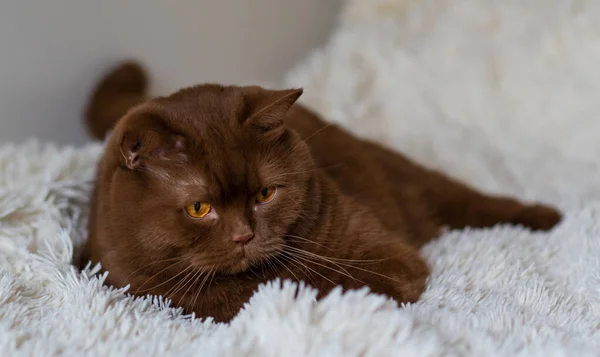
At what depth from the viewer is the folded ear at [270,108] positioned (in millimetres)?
971

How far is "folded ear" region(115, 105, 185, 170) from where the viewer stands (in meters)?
0.91

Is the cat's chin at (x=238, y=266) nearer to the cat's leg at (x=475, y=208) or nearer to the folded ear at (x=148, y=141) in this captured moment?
the folded ear at (x=148, y=141)

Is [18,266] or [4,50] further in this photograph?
[4,50]


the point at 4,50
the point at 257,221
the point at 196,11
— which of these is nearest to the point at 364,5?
the point at 196,11

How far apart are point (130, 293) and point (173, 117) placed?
0.32m

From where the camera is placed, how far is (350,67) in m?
1.94

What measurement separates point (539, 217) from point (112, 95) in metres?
1.15

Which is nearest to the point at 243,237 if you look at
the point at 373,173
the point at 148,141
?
the point at 148,141

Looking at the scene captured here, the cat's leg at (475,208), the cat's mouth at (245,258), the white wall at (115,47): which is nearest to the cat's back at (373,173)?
the cat's leg at (475,208)

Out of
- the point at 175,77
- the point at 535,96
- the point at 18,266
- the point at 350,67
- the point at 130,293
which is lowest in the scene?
the point at 18,266

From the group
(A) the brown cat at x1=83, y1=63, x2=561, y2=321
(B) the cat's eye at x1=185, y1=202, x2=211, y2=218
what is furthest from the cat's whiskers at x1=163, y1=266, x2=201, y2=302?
(B) the cat's eye at x1=185, y1=202, x2=211, y2=218

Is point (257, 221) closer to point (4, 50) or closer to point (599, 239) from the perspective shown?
point (599, 239)

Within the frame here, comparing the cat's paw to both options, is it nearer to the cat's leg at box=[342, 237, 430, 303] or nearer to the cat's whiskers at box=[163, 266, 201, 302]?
the cat's leg at box=[342, 237, 430, 303]

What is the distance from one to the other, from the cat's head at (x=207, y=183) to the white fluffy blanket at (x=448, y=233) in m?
0.11
